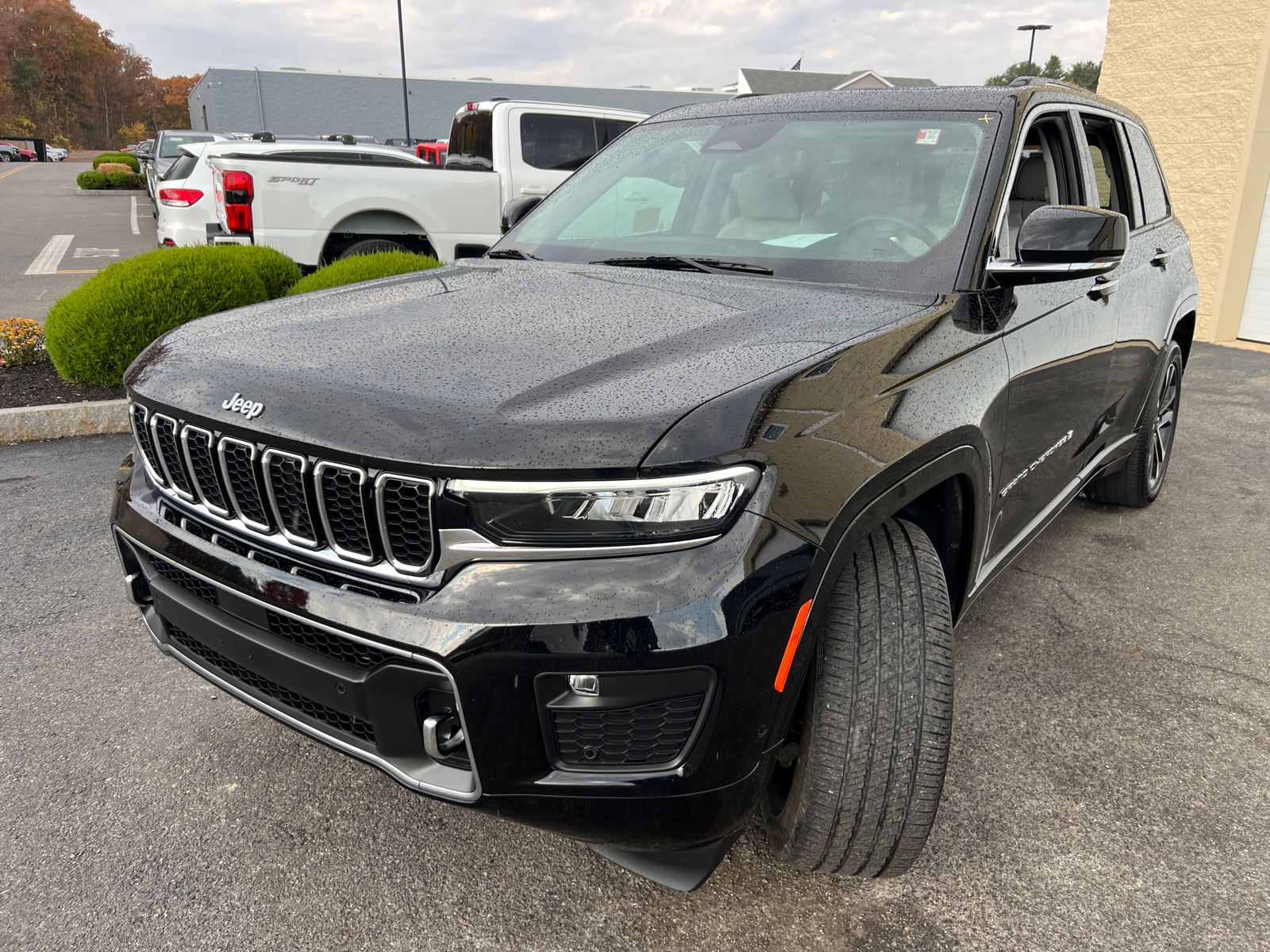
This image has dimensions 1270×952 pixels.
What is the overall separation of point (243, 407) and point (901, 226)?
1694 mm

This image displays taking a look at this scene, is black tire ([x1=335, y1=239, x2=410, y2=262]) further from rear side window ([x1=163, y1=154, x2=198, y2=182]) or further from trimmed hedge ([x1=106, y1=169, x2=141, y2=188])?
trimmed hedge ([x1=106, y1=169, x2=141, y2=188])

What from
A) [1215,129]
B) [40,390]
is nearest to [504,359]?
[40,390]

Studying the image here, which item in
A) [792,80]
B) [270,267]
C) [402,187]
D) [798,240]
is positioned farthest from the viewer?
[792,80]

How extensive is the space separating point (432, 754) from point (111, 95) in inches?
4345

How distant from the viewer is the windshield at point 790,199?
2.42m

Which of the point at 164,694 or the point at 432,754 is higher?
the point at 432,754

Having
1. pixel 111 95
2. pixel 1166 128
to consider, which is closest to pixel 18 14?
pixel 111 95

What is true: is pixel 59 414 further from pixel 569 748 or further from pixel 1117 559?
pixel 1117 559

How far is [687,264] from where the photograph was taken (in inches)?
103

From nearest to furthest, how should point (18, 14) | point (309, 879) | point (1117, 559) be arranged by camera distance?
point (309, 879) → point (1117, 559) → point (18, 14)

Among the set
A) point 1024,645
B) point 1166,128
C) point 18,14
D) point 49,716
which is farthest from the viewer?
point 18,14

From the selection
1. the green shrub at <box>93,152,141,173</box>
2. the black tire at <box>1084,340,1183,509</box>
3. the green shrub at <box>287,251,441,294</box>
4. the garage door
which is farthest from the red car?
the green shrub at <box>93,152,141,173</box>

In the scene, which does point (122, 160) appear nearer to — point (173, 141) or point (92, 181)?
point (92, 181)

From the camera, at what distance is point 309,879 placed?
6.85 ft
